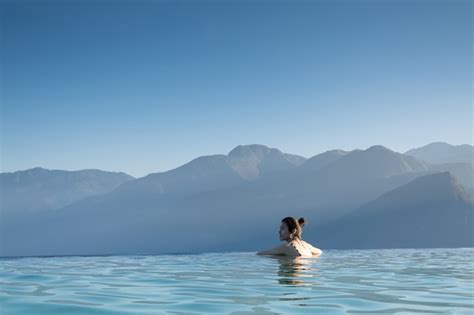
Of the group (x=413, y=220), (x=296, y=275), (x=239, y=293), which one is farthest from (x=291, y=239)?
(x=413, y=220)

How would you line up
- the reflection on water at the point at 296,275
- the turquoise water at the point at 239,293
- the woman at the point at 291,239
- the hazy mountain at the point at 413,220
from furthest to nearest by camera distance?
the hazy mountain at the point at 413,220 < the woman at the point at 291,239 < the reflection on water at the point at 296,275 < the turquoise water at the point at 239,293

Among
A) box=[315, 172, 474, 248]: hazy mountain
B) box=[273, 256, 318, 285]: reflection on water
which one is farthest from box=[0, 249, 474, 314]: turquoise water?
box=[315, 172, 474, 248]: hazy mountain

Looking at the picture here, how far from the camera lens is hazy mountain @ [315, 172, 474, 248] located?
548ft

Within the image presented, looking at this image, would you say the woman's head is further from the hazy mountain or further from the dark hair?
the hazy mountain

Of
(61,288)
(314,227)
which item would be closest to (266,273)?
(61,288)

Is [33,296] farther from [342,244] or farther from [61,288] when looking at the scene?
[342,244]

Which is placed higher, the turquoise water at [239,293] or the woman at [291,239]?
the woman at [291,239]

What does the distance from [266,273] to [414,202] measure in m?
178

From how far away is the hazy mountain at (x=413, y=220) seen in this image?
167 m

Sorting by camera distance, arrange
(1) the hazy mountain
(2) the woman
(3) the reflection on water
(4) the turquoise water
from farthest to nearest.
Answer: (1) the hazy mountain
(2) the woman
(3) the reflection on water
(4) the turquoise water

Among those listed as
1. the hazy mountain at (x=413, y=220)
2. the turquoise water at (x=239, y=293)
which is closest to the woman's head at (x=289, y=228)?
the turquoise water at (x=239, y=293)

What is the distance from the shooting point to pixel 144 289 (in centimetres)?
757

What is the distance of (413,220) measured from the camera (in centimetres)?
17388

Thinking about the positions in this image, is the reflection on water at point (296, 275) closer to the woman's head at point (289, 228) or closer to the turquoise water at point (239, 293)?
the turquoise water at point (239, 293)
